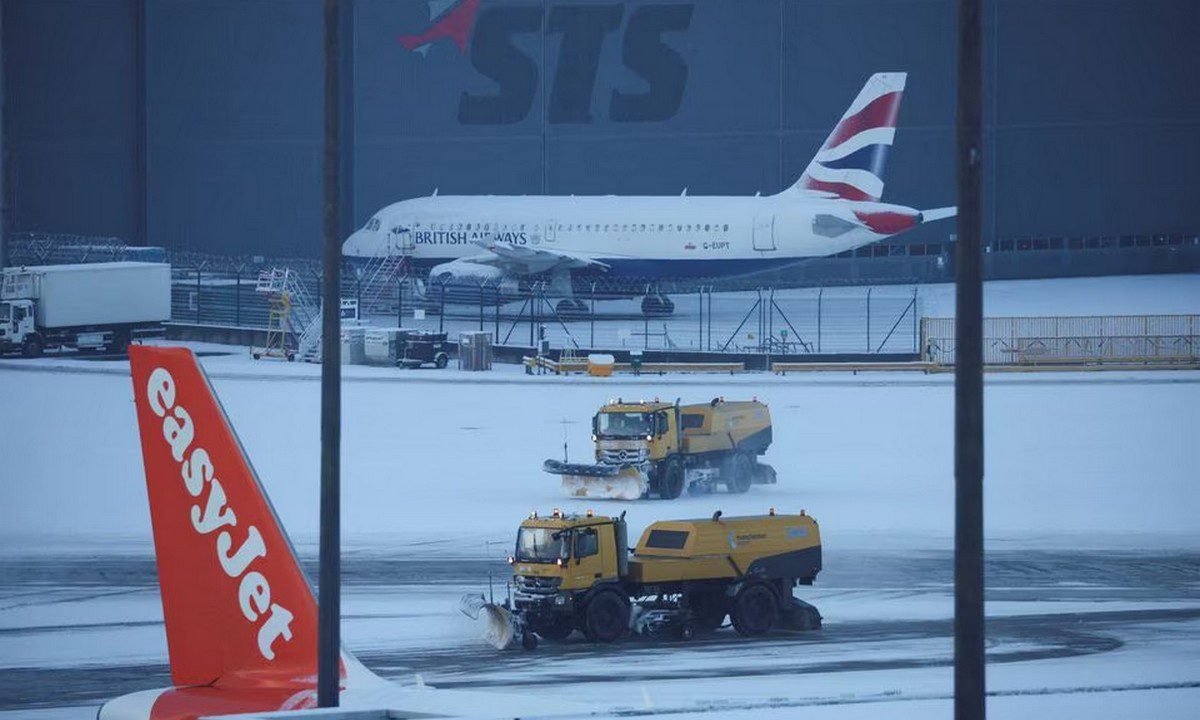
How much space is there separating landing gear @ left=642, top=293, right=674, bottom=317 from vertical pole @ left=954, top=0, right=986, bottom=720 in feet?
191

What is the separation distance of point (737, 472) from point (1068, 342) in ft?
77.2

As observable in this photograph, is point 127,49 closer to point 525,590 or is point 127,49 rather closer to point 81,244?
point 81,244

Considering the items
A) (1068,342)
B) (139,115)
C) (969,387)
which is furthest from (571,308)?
(969,387)

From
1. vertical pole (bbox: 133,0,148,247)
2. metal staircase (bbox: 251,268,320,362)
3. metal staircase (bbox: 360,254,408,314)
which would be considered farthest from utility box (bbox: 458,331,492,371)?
vertical pole (bbox: 133,0,148,247)

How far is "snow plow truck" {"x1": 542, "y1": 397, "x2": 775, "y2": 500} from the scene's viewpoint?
35.4m

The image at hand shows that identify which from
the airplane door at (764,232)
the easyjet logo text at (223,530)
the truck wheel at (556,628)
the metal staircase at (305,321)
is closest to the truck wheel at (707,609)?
the truck wheel at (556,628)

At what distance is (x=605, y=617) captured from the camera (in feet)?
81.5

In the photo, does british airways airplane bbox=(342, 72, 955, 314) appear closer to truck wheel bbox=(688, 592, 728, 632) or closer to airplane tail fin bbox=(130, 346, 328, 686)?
truck wheel bbox=(688, 592, 728, 632)

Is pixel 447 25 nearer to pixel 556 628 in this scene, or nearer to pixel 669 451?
pixel 669 451

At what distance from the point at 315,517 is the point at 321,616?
19931 millimetres

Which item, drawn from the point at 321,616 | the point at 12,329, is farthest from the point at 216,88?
the point at 321,616

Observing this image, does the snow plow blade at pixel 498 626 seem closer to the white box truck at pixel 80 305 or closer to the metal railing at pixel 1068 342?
the metal railing at pixel 1068 342

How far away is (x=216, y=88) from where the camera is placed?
84125mm

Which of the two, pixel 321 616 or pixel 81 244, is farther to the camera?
pixel 81 244
